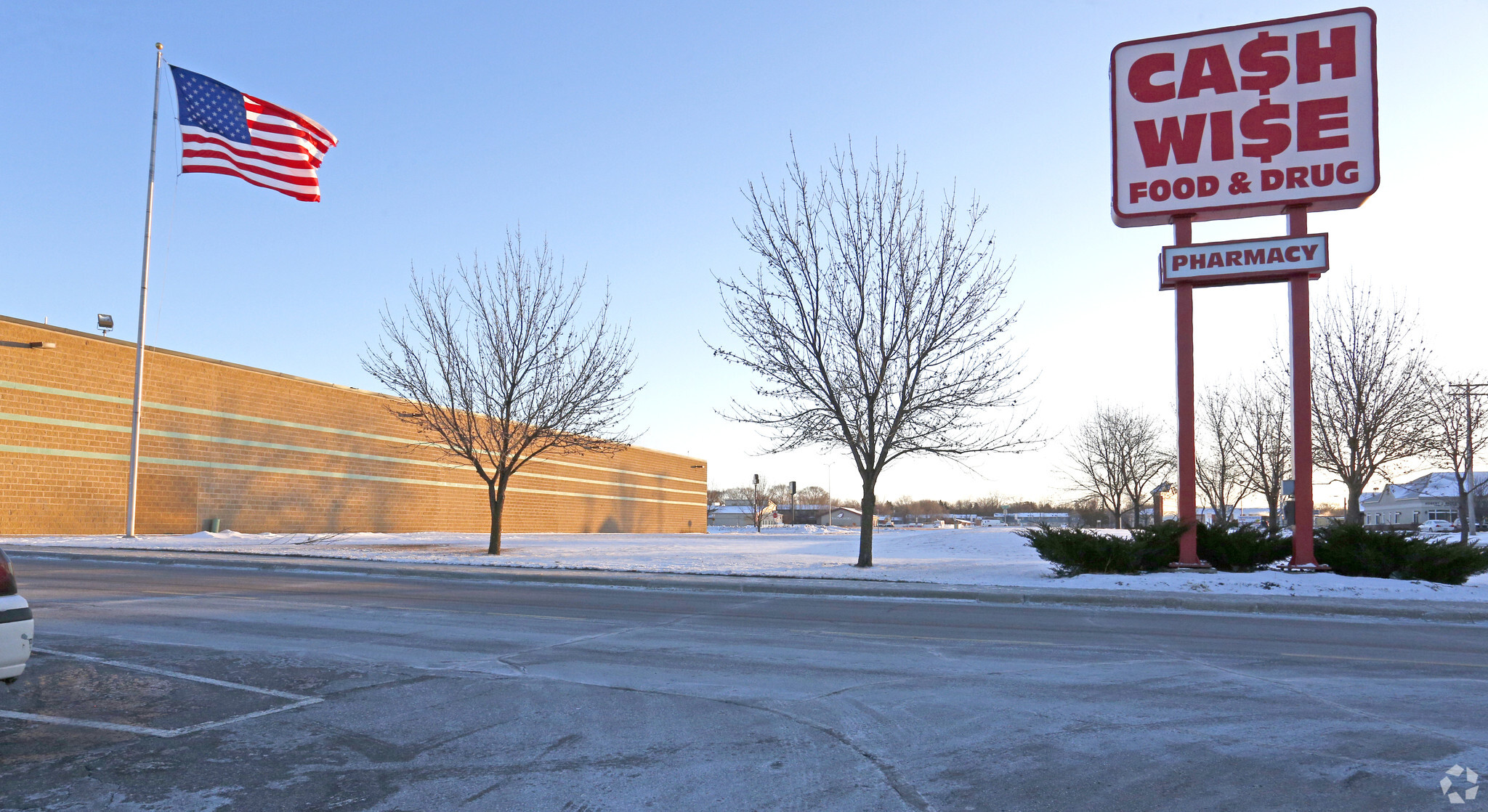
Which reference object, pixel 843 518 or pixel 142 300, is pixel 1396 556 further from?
pixel 843 518

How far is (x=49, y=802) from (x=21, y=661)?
1412 mm

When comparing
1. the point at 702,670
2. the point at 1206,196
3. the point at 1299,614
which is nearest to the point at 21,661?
the point at 702,670

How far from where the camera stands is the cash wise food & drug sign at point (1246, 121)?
17359mm

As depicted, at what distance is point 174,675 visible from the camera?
7129 millimetres

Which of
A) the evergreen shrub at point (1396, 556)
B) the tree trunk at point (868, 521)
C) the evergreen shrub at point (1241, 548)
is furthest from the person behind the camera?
the tree trunk at point (868, 521)

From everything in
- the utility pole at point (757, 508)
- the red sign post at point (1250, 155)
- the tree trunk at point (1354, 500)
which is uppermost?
the red sign post at point (1250, 155)

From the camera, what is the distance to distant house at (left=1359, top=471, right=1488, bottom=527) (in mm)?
88069

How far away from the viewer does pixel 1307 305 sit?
57.1ft

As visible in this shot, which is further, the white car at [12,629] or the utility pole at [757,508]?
the utility pole at [757,508]

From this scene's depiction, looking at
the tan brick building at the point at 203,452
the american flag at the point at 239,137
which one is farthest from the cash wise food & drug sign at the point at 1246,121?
the tan brick building at the point at 203,452

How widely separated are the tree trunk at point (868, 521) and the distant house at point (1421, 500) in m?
80.2

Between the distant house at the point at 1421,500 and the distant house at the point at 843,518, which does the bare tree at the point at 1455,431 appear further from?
the distant house at the point at 843,518

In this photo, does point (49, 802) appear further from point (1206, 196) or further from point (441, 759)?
point (1206, 196)

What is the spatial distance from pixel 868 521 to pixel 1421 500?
9379 cm
